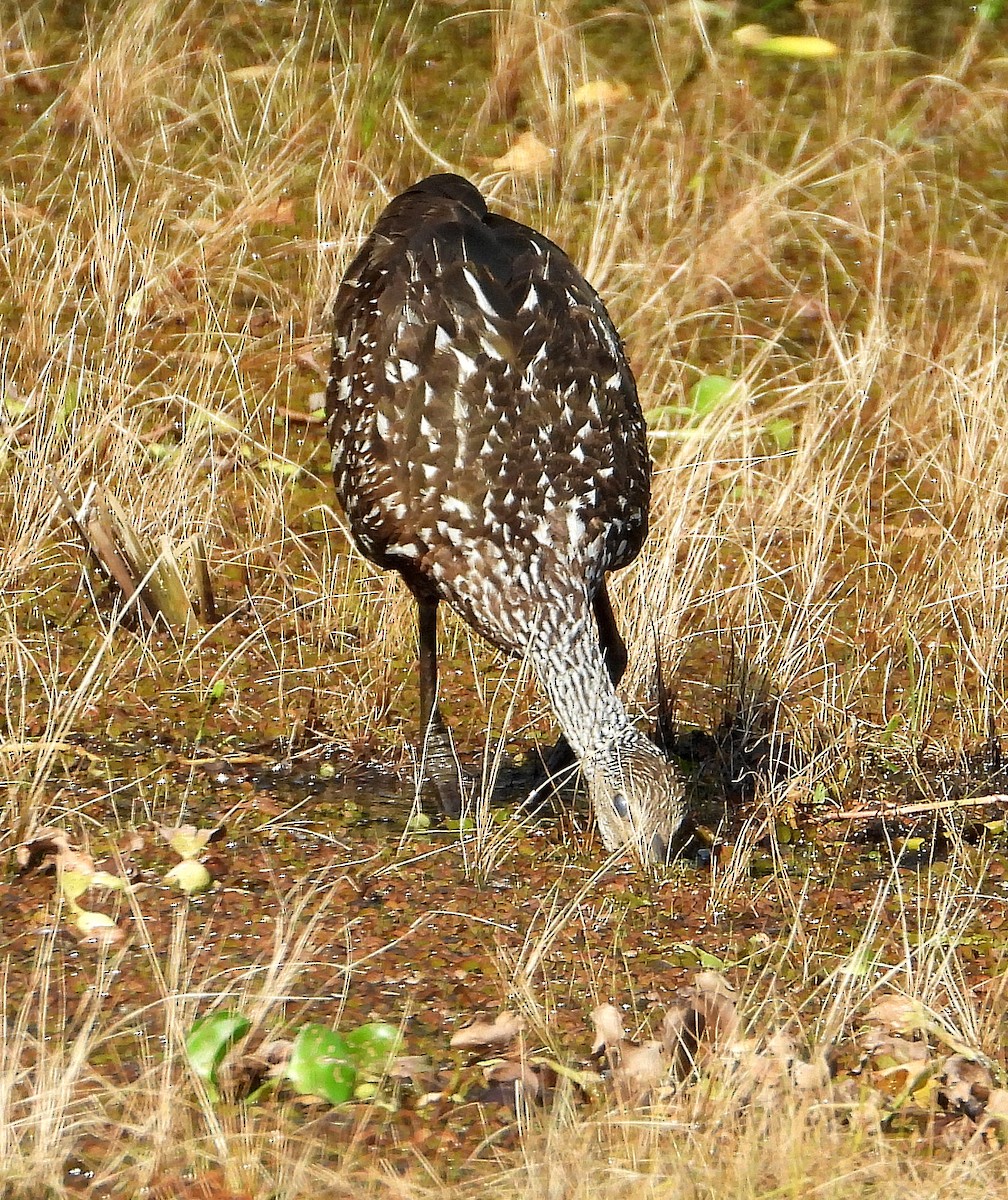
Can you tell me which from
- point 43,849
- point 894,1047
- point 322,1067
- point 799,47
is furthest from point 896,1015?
point 799,47

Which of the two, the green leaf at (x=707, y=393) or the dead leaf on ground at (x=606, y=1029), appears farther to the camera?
the green leaf at (x=707, y=393)

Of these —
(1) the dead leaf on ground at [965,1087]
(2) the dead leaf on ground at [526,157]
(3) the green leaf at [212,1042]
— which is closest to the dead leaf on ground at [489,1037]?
(3) the green leaf at [212,1042]

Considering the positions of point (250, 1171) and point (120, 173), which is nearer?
point (250, 1171)

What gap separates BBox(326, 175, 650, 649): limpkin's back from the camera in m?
5.27

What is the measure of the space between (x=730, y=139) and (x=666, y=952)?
18.0 feet

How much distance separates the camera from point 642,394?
308 inches

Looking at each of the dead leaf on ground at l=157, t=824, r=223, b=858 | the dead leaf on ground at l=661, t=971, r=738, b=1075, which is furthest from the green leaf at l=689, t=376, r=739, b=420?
the dead leaf on ground at l=661, t=971, r=738, b=1075

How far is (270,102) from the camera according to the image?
9062 millimetres

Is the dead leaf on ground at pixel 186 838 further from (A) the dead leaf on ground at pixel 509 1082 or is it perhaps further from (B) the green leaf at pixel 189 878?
(A) the dead leaf on ground at pixel 509 1082

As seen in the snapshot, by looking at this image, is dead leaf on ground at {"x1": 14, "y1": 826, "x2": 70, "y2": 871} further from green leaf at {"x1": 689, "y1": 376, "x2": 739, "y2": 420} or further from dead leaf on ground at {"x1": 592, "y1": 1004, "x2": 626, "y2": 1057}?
green leaf at {"x1": 689, "y1": 376, "x2": 739, "y2": 420}

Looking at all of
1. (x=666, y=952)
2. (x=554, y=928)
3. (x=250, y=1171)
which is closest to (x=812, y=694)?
(x=666, y=952)

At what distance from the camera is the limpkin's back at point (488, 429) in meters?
5.27

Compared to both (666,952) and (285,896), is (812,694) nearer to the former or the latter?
(666,952)

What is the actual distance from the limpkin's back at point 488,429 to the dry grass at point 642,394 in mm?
444
